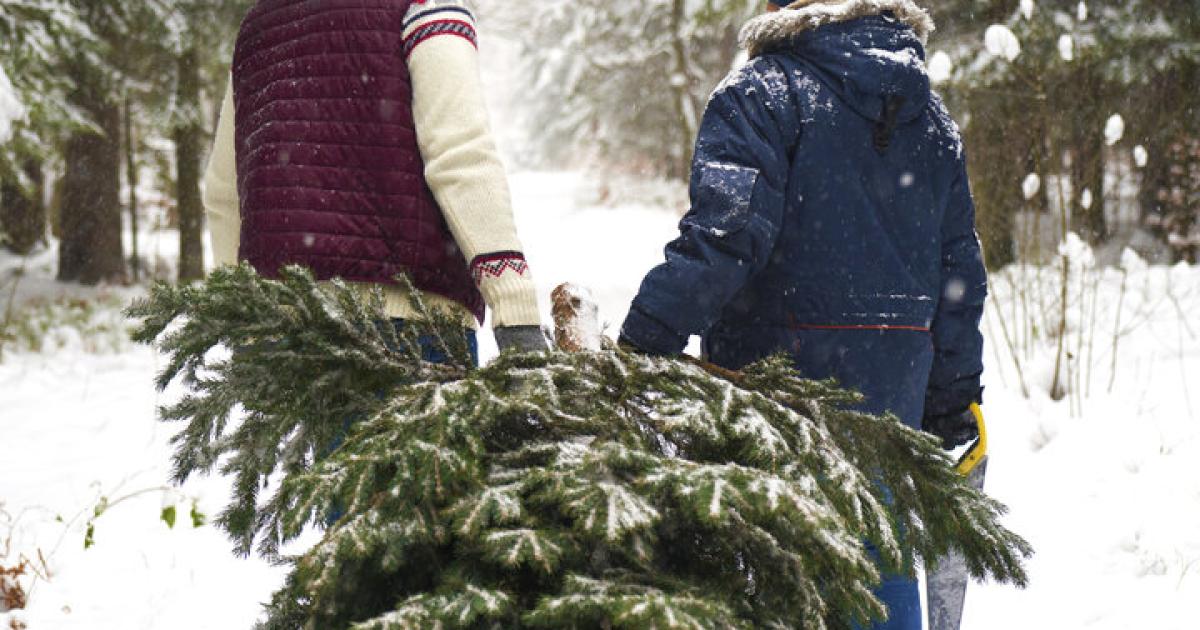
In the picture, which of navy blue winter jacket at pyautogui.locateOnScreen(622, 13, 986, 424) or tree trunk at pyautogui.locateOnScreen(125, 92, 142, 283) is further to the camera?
tree trunk at pyautogui.locateOnScreen(125, 92, 142, 283)

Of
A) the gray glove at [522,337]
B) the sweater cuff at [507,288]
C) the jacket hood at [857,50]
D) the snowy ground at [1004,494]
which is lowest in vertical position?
the snowy ground at [1004,494]

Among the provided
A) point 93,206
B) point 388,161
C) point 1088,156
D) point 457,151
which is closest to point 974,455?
point 457,151

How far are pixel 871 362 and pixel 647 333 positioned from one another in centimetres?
57

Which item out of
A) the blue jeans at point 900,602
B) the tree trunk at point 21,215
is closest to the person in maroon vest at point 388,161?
the blue jeans at point 900,602

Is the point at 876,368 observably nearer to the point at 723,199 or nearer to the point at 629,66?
the point at 723,199

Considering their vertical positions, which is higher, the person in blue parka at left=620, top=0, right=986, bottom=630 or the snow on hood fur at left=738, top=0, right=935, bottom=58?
the snow on hood fur at left=738, top=0, right=935, bottom=58

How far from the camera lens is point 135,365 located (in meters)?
8.31

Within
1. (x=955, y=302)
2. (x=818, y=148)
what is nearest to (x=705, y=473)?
(x=818, y=148)

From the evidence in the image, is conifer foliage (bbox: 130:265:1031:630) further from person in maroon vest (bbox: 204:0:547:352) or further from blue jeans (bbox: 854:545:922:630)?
blue jeans (bbox: 854:545:922:630)

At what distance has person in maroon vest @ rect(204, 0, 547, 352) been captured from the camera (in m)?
2.11

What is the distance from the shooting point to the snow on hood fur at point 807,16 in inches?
83.0

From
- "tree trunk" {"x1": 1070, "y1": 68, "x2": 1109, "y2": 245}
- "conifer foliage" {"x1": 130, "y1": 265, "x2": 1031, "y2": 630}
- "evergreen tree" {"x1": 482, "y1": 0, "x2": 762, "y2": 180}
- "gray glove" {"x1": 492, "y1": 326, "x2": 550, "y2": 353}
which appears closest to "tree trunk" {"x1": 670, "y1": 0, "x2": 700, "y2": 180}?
"evergreen tree" {"x1": 482, "y1": 0, "x2": 762, "y2": 180}

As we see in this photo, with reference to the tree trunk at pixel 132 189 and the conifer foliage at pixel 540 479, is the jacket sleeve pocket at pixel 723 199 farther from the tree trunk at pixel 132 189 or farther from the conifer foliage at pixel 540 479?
the tree trunk at pixel 132 189

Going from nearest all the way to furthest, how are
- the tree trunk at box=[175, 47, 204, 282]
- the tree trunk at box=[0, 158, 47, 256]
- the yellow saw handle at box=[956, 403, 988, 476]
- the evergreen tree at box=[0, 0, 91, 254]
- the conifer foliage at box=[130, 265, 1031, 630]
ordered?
the conifer foliage at box=[130, 265, 1031, 630] < the yellow saw handle at box=[956, 403, 988, 476] < the evergreen tree at box=[0, 0, 91, 254] < the tree trunk at box=[175, 47, 204, 282] < the tree trunk at box=[0, 158, 47, 256]
